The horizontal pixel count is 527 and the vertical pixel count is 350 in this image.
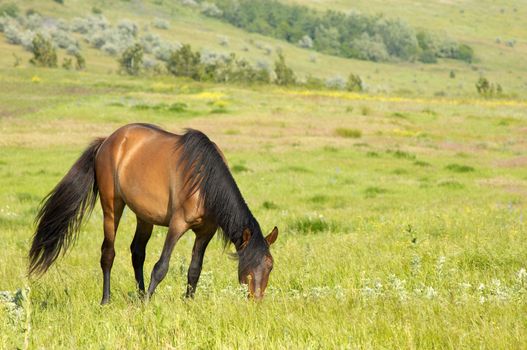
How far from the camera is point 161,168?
7.86 metres

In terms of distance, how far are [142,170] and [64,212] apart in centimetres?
140

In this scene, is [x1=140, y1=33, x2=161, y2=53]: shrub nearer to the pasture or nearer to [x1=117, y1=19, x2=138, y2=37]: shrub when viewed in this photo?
[x1=117, y1=19, x2=138, y2=37]: shrub

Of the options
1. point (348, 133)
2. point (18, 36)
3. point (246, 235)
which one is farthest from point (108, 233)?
Answer: point (18, 36)

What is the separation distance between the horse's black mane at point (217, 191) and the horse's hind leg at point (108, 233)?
136 centimetres

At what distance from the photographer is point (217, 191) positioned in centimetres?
719

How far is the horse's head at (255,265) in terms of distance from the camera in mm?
6449

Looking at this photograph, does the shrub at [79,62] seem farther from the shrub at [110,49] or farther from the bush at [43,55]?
the shrub at [110,49]

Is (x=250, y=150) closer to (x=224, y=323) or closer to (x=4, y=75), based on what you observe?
(x=224, y=323)

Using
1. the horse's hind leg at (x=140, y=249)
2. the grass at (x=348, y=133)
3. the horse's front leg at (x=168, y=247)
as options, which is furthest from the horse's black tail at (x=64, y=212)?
the grass at (x=348, y=133)

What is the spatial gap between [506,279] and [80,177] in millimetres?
5648

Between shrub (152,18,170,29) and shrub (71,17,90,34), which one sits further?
shrub (152,18,170,29)

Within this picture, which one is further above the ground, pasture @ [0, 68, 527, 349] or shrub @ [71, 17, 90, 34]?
pasture @ [0, 68, 527, 349]

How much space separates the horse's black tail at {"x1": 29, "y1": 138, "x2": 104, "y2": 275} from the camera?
333 inches

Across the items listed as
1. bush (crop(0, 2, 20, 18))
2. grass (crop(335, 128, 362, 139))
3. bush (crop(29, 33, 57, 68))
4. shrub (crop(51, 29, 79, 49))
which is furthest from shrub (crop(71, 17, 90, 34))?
grass (crop(335, 128, 362, 139))
